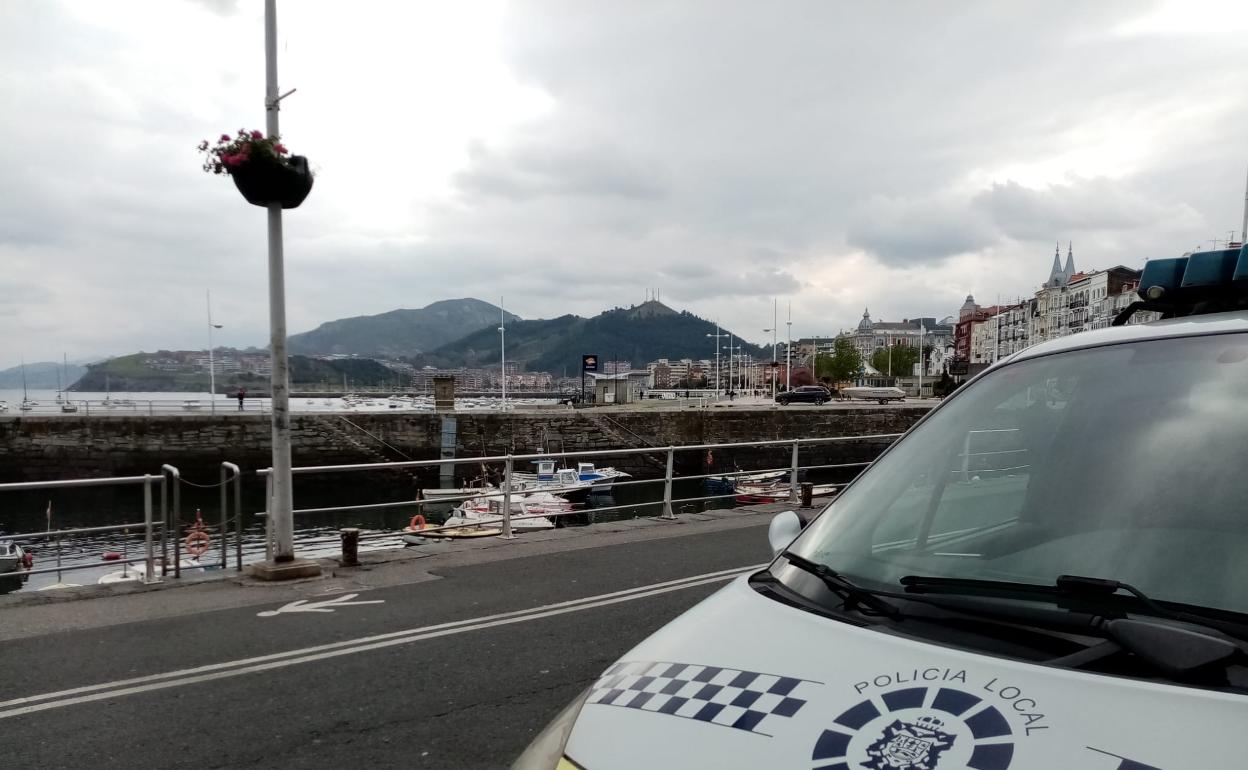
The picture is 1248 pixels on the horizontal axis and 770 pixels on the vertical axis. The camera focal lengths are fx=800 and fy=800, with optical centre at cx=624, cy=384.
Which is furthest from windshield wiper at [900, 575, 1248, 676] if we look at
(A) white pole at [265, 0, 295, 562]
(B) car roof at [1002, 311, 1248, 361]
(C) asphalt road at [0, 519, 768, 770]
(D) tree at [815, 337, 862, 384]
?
(D) tree at [815, 337, 862, 384]

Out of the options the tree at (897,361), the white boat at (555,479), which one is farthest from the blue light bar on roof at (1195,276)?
the tree at (897,361)

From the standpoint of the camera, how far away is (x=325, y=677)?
17.1 feet

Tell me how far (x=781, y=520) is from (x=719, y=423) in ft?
142

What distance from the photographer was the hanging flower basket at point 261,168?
27.0 ft

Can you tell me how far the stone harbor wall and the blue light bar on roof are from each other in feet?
128

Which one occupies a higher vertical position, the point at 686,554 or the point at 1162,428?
the point at 1162,428

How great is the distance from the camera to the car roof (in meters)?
2.13

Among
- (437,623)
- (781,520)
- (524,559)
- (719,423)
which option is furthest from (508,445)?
(781,520)

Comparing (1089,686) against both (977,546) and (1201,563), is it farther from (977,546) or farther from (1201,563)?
(977,546)

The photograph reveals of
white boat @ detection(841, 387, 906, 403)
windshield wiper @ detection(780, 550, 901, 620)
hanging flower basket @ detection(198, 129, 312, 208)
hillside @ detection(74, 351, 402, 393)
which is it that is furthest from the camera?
hillside @ detection(74, 351, 402, 393)

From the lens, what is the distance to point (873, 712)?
4.75 ft

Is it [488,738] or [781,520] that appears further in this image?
[488,738]

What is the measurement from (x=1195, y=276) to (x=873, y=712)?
2174mm

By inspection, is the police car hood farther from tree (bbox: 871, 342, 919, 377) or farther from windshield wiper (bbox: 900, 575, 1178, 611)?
tree (bbox: 871, 342, 919, 377)
